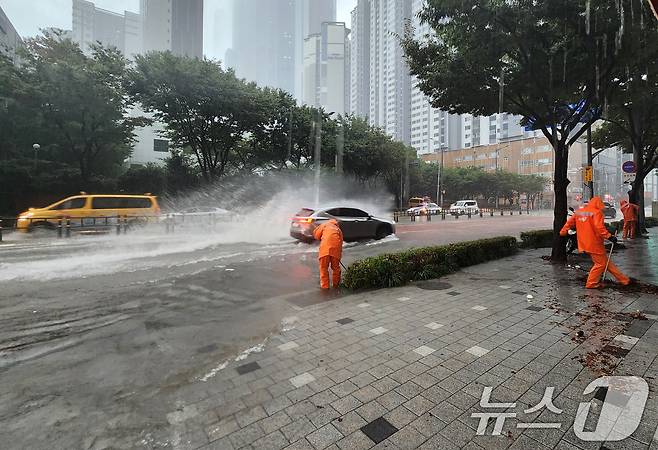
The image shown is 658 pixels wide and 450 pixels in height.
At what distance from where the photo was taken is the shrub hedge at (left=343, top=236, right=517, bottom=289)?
20.8 ft

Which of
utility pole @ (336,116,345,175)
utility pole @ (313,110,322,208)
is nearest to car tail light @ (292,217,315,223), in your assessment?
utility pole @ (313,110,322,208)

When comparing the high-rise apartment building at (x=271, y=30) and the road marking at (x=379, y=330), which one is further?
the high-rise apartment building at (x=271, y=30)

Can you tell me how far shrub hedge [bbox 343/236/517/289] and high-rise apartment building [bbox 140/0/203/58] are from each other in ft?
343

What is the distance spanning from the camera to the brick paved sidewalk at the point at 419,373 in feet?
7.77

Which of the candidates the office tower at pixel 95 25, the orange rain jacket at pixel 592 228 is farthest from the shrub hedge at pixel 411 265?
the office tower at pixel 95 25

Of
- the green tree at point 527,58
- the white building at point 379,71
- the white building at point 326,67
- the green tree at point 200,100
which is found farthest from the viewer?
the white building at point 379,71

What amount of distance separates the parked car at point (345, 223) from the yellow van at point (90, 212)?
9.55 meters

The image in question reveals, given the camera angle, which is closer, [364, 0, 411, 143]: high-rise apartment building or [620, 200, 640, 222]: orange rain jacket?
[620, 200, 640, 222]: orange rain jacket

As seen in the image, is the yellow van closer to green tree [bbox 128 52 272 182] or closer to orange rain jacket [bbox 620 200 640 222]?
green tree [bbox 128 52 272 182]

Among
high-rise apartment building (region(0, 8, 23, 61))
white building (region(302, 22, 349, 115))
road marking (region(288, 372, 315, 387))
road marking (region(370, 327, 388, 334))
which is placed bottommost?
A: road marking (region(288, 372, 315, 387))

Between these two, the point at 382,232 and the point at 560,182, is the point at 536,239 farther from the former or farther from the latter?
the point at 382,232

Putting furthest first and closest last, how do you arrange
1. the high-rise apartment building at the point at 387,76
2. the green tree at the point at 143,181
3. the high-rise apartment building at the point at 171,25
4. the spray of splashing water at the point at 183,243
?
1. the high-rise apartment building at the point at 387,76
2. the high-rise apartment building at the point at 171,25
3. the green tree at the point at 143,181
4. the spray of splashing water at the point at 183,243

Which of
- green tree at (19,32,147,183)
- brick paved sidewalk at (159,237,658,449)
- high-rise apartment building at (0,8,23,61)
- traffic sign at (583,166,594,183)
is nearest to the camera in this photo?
brick paved sidewalk at (159,237,658,449)

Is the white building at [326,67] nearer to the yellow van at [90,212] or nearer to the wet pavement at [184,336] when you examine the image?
the yellow van at [90,212]
